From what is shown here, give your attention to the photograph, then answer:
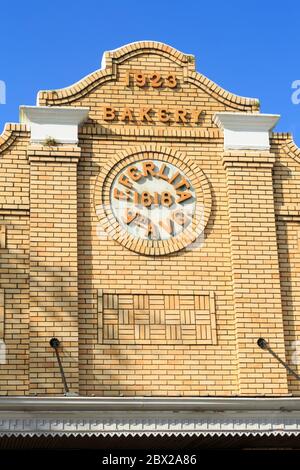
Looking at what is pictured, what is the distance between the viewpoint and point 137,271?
1562cm

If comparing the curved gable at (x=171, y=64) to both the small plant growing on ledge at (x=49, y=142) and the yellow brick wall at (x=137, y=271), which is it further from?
the small plant growing on ledge at (x=49, y=142)

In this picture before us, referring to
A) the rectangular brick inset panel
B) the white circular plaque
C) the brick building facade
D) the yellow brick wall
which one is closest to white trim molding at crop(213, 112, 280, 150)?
the brick building facade

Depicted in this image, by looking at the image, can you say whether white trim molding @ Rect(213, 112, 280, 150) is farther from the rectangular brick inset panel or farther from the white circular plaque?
the rectangular brick inset panel

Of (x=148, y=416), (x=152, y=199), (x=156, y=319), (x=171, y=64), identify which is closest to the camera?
(x=148, y=416)

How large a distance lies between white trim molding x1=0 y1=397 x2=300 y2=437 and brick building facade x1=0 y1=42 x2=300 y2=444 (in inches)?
35.5

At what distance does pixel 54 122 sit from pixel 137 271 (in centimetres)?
293

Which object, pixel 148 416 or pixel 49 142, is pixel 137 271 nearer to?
pixel 49 142

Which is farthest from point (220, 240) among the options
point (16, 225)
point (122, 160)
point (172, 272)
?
point (16, 225)

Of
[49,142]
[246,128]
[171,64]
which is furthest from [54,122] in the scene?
[246,128]

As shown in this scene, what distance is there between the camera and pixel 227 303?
1570 centimetres

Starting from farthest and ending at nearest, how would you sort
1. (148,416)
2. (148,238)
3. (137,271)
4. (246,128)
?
(246,128) < (148,238) < (137,271) < (148,416)

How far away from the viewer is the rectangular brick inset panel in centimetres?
1526

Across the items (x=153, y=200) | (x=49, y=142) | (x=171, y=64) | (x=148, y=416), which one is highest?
(x=171, y=64)
